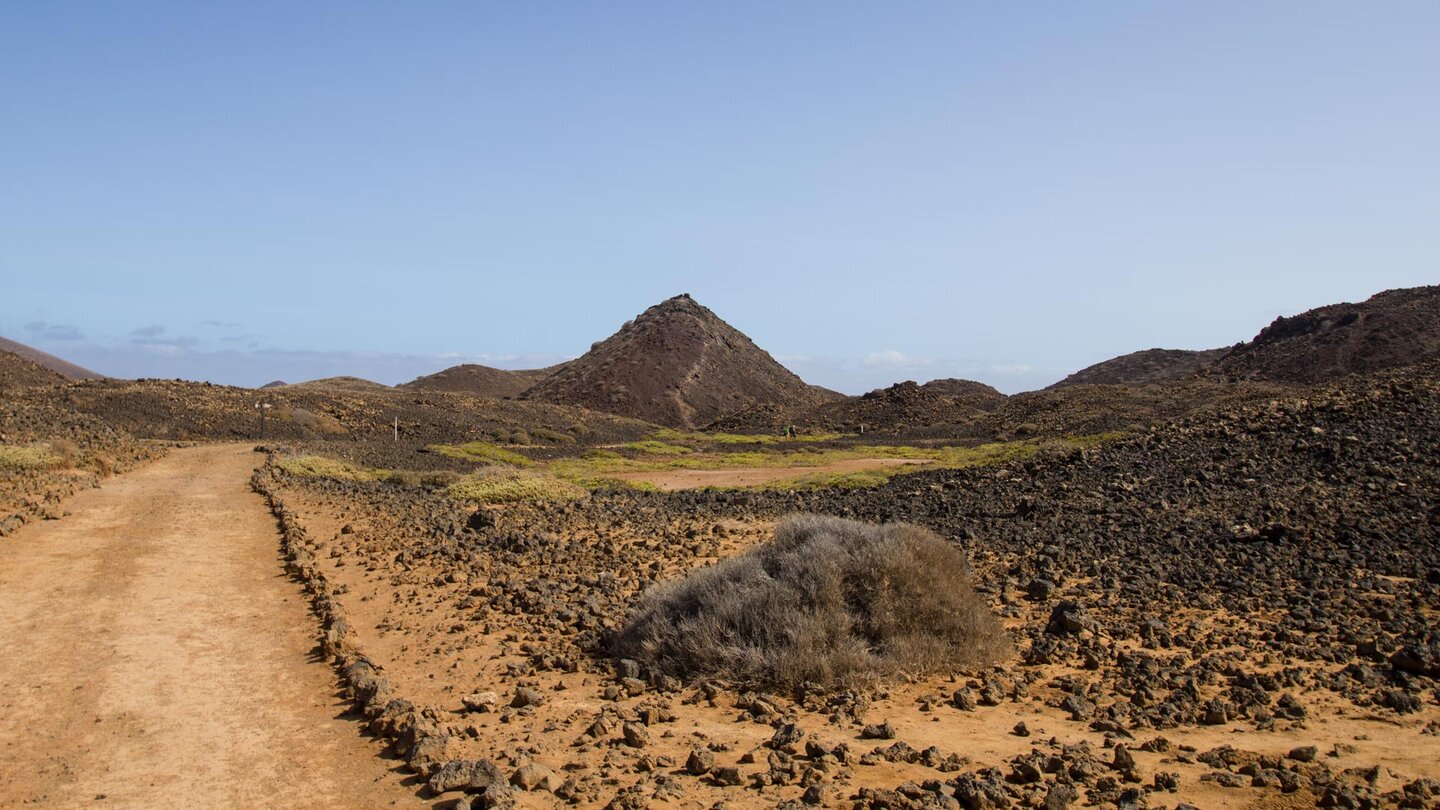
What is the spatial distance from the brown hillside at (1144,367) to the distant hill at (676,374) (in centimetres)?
2761

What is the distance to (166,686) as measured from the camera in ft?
22.7

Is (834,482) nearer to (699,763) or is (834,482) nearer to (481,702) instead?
(481,702)

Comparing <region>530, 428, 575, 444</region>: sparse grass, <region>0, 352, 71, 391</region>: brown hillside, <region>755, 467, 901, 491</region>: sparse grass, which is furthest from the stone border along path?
<region>0, 352, 71, 391</region>: brown hillside

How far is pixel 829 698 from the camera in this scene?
6.71 meters

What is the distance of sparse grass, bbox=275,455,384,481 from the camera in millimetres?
23739

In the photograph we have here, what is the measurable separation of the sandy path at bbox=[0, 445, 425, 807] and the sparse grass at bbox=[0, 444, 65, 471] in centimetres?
832

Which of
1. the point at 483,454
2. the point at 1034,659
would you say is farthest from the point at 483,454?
the point at 1034,659

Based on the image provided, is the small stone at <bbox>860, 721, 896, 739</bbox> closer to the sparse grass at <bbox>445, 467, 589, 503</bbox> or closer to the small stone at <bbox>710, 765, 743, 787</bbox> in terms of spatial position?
the small stone at <bbox>710, 765, 743, 787</bbox>

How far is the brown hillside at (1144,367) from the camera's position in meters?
87.9

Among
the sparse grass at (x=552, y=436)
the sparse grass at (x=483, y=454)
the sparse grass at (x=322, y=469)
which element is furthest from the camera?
the sparse grass at (x=552, y=436)

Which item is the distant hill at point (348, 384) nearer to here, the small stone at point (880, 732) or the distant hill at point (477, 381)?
the distant hill at point (477, 381)

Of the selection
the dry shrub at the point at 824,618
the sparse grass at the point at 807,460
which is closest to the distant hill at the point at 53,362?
the sparse grass at the point at 807,460

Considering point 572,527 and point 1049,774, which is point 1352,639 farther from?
point 572,527

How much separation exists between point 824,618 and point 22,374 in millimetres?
53564
